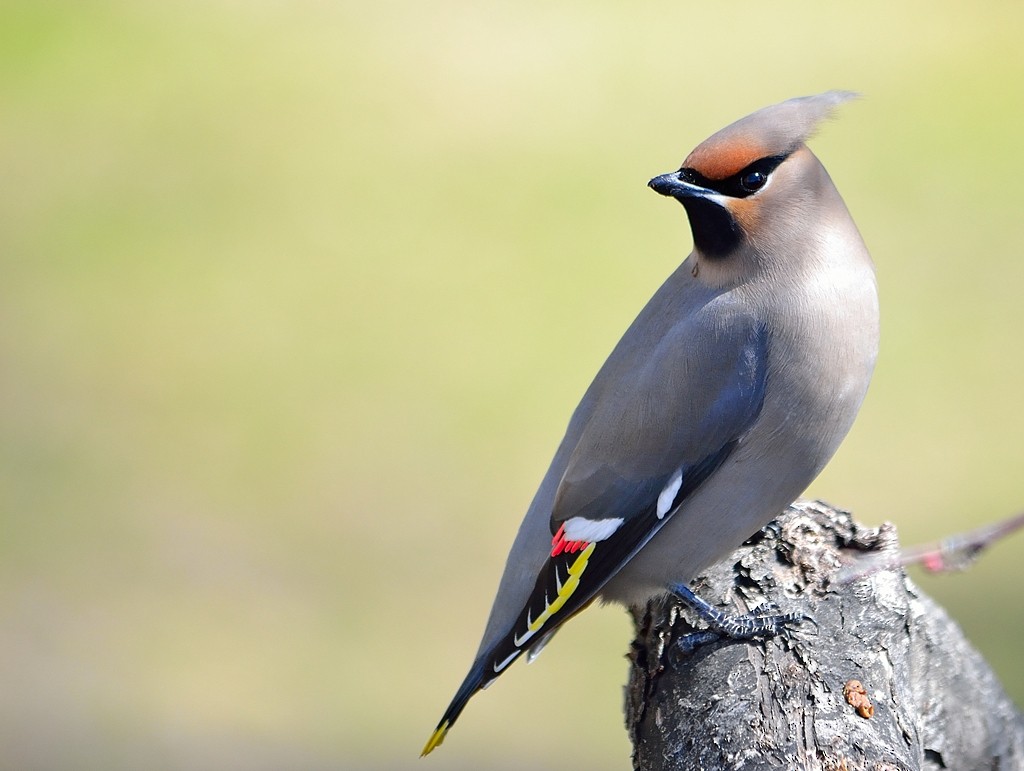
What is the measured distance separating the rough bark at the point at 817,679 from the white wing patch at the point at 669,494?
0.26 metres

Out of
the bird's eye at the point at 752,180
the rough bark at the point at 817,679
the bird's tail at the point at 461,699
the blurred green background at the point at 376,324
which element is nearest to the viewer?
the rough bark at the point at 817,679

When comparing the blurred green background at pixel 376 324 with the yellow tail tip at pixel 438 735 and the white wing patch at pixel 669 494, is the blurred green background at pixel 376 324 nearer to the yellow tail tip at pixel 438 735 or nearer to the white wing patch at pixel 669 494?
the white wing patch at pixel 669 494

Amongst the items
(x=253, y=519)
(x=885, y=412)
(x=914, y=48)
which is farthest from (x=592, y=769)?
(x=914, y=48)

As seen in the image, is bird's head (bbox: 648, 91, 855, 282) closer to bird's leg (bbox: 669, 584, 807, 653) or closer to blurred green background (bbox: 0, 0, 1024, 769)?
bird's leg (bbox: 669, 584, 807, 653)

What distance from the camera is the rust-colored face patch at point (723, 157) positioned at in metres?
3.62

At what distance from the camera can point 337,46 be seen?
47.9 feet

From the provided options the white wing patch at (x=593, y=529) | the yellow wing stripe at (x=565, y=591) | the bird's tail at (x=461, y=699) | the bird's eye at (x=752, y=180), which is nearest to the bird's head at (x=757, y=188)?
the bird's eye at (x=752, y=180)

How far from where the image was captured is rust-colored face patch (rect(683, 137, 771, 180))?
362cm

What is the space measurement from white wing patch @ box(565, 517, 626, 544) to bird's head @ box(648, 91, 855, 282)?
0.70 metres

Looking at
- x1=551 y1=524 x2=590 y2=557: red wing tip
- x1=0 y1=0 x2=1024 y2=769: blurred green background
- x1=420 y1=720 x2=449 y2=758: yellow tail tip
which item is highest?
x1=0 y1=0 x2=1024 y2=769: blurred green background

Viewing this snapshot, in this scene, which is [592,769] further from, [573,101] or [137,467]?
[573,101]

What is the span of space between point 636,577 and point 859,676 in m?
0.79

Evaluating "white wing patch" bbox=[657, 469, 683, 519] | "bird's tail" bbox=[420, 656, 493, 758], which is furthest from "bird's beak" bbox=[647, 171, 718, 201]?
"bird's tail" bbox=[420, 656, 493, 758]

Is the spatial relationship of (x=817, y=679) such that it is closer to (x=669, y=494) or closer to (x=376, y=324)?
(x=669, y=494)
